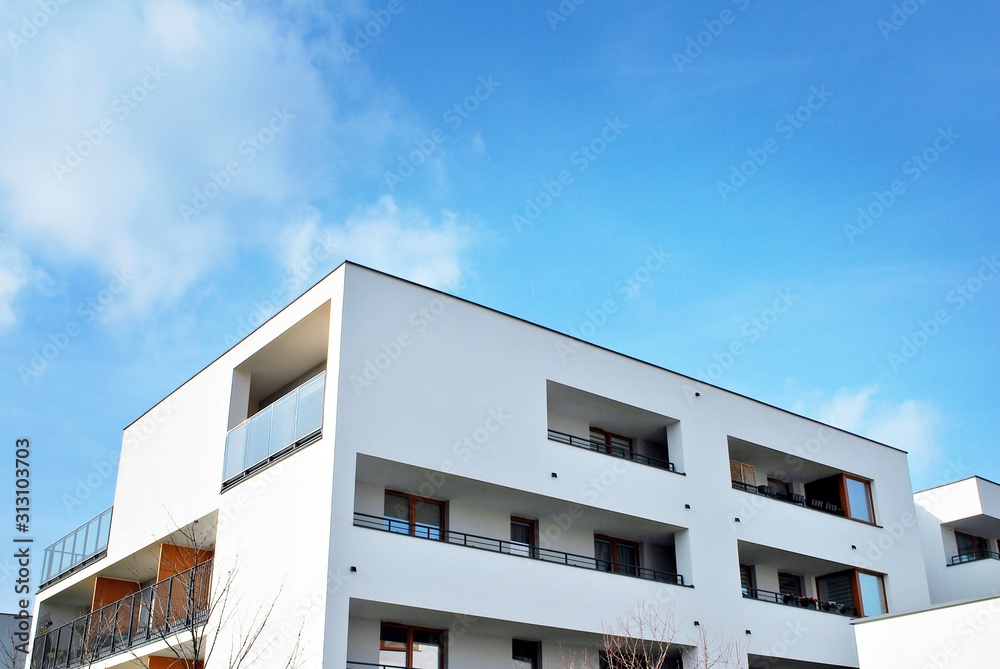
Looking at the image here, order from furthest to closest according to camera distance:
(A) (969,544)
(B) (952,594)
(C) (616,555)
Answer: (A) (969,544) → (B) (952,594) → (C) (616,555)

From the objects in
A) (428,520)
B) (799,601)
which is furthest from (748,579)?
(428,520)

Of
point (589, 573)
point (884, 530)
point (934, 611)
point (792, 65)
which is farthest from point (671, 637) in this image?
point (792, 65)

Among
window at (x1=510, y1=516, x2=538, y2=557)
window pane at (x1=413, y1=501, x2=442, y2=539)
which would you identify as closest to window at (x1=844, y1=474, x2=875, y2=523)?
window at (x1=510, y1=516, x2=538, y2=557)

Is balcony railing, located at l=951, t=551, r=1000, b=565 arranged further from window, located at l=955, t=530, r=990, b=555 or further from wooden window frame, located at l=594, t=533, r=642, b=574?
wooden window frame, located at l=594, t=533, r=642, b=574

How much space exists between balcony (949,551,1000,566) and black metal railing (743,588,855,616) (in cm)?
826

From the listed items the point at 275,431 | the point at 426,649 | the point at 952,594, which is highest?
the point at 275,431

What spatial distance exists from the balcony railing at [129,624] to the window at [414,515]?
4041mm

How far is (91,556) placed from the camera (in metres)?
27.7

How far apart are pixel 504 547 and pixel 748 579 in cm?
828

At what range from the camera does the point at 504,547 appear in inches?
884

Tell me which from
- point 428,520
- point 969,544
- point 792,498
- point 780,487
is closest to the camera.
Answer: point 428,520

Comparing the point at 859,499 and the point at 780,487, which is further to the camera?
the point at 780,487

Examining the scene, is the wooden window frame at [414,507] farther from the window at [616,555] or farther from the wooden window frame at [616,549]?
the window at [616,555]

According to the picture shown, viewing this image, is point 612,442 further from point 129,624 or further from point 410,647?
point 129,624
